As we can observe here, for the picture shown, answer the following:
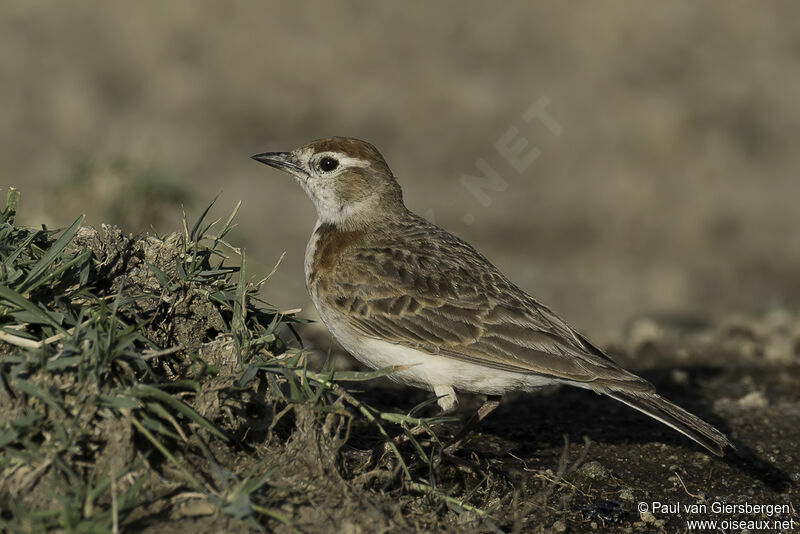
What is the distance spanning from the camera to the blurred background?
13.0 metres

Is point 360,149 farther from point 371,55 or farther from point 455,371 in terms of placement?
point 371,55

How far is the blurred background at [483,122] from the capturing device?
13016 millimetres

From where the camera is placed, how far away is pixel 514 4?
2136cm

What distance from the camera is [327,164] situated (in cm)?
647

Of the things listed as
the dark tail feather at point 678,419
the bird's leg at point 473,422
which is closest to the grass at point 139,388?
the bird's leg at point 473,422

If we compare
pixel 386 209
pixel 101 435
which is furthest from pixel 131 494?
pixel 386 209

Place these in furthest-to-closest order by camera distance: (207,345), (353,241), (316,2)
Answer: (316,2) → (353,241) → (207,345)

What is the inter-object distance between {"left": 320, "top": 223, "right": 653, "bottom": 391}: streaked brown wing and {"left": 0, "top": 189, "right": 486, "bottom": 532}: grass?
2.64ft

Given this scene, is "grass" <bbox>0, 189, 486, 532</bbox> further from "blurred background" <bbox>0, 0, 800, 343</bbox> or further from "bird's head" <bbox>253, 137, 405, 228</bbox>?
"blurred background" <bbox>0, 0, 800, 343</bbox>

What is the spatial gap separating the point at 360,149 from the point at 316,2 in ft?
51.8

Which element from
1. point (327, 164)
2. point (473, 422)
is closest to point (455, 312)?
point (473, 422)

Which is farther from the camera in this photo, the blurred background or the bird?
Answer: the blurred background

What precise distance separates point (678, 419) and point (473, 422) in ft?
3.77

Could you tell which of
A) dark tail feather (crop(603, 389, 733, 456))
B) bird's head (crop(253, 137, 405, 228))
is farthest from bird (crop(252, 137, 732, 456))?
bird's head (crop(253, 137, 405, 228))
